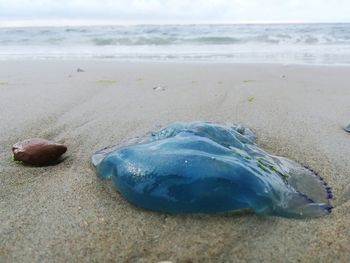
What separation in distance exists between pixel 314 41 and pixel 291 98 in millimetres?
11738

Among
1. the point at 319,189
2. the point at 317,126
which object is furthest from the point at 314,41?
the point at 319,189

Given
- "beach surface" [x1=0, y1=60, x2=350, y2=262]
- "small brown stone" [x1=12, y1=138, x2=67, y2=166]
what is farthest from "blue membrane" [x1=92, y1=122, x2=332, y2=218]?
"small brown stone" [x1=12, y1=138, x2=67, y2=166]

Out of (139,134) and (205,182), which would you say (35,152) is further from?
(205,182)

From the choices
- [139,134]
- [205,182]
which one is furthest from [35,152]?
[205,182]

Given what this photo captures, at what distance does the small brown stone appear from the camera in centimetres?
226

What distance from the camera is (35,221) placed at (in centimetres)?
168

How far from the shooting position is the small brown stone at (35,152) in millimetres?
2258

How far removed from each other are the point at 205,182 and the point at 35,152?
3.49ft

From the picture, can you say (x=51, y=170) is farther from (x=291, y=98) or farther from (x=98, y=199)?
(x=291, y=98)

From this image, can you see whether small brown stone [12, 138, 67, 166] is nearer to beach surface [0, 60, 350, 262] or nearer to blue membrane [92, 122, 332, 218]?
beach surface [0, 60, 350, 262]

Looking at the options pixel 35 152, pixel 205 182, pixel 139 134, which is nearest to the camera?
pixel 205 182

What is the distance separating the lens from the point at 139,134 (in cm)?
290

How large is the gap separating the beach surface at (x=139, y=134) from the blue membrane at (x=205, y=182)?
5 cm

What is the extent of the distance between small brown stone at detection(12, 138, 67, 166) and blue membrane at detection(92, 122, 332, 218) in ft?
1.71
